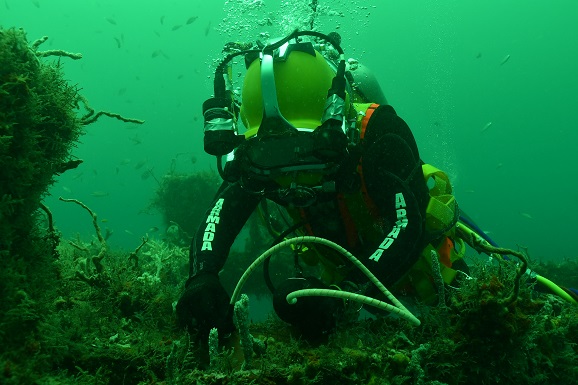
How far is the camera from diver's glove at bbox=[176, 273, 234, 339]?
264 centimetres

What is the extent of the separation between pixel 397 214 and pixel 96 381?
7.61 feet

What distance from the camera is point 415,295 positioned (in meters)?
3.76

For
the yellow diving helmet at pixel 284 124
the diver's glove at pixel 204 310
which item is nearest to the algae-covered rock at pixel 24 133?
the diver's glove at pixel 204 310

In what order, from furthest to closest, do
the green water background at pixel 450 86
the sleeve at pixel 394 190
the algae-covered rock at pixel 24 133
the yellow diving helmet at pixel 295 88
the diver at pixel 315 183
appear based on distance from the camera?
1. the green water background at pixel 450 86
2. the yellow diving helmet at pixel 295 88
3. the sleeve at pixel 394 190
4. the diver at pixel 315 183
5. the algae-covered rock at pixel 24 133

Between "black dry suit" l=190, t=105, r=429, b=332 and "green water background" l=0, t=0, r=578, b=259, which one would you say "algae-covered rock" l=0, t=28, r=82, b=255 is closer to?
"black dry suit" l=190, t=105, r=429, b=332

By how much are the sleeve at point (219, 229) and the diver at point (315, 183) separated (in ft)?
0.03

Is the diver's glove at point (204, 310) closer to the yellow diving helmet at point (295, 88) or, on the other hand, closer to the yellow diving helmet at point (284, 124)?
the yellow diving helmet at point (284, 124)

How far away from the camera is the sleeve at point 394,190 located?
2.97 m

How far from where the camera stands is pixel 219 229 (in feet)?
11.7

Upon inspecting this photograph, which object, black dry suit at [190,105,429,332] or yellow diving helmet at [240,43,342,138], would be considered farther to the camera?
yellow diving helmet at [240,43,342,138]

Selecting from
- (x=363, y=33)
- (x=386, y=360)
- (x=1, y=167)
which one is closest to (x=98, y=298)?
(x=1, y=167)

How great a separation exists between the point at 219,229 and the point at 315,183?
102cm

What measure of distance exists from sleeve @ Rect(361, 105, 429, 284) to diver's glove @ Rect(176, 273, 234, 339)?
110 cm

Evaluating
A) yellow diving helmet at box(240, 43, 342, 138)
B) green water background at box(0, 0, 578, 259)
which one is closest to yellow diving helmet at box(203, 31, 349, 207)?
yellow diving helmet at box(240, 43, 342, 138)
